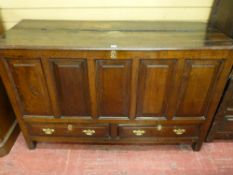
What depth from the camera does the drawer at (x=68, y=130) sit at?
1539 mm

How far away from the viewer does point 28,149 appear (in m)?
1.71

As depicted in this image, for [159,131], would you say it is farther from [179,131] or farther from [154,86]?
[154,86]

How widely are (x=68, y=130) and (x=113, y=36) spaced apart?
0.81m

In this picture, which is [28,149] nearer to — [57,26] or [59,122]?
[59,122]

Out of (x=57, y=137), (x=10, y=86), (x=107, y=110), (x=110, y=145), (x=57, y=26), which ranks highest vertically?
(x=57, y=26)

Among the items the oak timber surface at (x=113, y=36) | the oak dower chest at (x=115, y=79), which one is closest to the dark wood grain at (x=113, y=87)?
the oak dower chest at (x=115, y=79)

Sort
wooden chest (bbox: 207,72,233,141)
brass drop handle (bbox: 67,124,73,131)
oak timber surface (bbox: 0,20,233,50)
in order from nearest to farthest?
oak timber surface (bbox: 0,20,233,50), wooden chest (bbox: 207,72,233,141), brass drop handle (bbox: 67,124,73,131)

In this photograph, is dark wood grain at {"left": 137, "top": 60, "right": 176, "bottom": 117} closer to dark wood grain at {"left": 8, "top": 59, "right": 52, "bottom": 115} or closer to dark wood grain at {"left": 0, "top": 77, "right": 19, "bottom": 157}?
dark wood grain at {"left": 8, "top": 59, "right": 52, "bottom": 115}

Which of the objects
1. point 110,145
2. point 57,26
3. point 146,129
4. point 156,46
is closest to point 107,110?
point 146,129

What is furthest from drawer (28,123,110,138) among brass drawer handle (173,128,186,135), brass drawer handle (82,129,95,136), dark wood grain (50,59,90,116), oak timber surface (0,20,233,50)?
oak timber surface (0,20,233,50)

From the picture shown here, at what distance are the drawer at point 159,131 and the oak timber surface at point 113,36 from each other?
2.19 feet

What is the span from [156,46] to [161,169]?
0.99 meters

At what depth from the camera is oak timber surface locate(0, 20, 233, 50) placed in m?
1.16

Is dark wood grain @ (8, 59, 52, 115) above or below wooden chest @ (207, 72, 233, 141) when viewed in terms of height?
above
